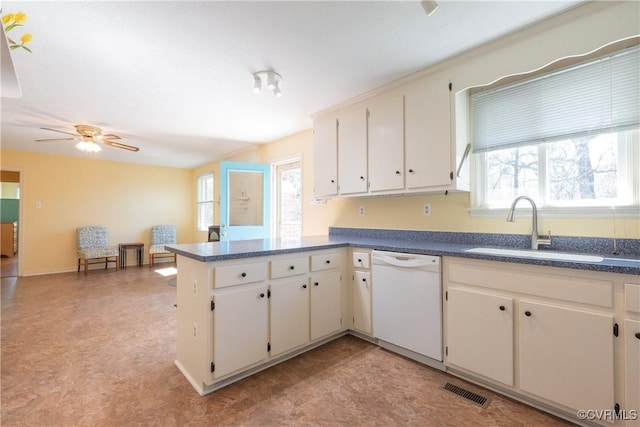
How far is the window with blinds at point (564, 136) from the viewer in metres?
1.84

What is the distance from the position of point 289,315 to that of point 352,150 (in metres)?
1.75

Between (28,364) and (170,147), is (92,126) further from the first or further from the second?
(28,364)

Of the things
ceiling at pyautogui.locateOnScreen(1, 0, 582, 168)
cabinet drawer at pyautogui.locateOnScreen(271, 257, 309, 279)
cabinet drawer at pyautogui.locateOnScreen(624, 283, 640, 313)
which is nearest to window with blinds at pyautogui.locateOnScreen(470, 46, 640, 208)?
ceiling at pyautogui.locateOnScreen(1, 0, 582, 168)

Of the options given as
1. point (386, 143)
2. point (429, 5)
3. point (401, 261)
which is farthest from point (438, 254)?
point (429, 5)

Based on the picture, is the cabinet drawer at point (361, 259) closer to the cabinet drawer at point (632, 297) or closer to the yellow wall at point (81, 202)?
the cabinet drawer at point (632, 297)

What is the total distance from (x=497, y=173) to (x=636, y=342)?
141 cm

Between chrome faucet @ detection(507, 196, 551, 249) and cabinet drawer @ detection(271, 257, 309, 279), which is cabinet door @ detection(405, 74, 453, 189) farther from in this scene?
cabinet drawer @ detection(271, 257, 309, 279)

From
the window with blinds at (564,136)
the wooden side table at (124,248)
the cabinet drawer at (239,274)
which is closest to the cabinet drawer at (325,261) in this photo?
the cabinet drawer at (239,274)

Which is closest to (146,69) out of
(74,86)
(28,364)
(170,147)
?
(74,86)

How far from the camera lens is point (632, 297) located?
139 cm

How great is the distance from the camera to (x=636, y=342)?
4.53 feet

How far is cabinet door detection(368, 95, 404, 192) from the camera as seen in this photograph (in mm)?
2609

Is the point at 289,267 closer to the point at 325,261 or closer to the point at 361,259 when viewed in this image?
the point at 325,261

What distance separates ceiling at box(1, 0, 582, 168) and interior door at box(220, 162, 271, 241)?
1.02 meters
